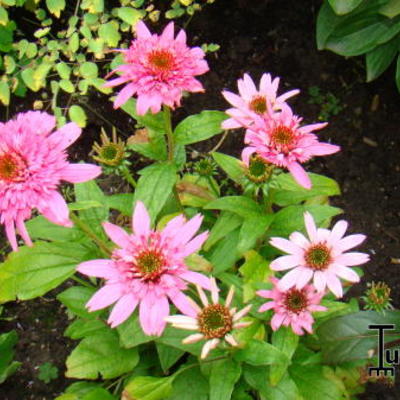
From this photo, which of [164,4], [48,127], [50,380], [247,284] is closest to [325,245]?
[247,284]

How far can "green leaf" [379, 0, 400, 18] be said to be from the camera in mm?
1837

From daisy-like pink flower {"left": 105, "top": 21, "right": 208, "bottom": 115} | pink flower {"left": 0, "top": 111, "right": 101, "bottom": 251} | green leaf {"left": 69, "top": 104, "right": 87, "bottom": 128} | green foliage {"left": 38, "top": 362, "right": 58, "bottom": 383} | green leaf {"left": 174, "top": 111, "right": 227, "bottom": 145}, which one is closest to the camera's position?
pink flower {"left": 0, "top": 111, "right": 101, "bottom": 251}

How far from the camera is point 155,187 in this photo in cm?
137

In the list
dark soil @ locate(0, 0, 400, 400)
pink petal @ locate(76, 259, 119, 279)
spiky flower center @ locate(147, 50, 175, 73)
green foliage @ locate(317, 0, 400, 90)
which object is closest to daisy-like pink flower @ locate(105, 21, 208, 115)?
spiky flower center @ locate(147, 50, 175, 73)

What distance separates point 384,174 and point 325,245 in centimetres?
104

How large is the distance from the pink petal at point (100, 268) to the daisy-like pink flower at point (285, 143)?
1.29 feet

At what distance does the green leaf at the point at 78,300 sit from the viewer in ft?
4.86

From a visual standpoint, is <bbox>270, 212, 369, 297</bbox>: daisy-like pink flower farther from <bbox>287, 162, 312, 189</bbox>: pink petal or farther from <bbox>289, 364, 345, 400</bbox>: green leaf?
<bbox>289, 364, 345, 400</bbox>: green leaf

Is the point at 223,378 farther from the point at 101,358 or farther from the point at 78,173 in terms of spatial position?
the point at 78,173


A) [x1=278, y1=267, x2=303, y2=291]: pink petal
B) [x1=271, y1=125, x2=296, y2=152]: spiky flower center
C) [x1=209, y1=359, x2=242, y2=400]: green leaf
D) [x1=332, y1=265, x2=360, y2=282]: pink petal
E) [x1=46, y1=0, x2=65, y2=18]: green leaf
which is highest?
[x1=46, y1=0, x2=65, y2=18]: green leaf

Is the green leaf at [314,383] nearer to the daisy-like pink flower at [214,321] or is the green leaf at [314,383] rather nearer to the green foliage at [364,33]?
the daisy-like pink flower at [214,321]

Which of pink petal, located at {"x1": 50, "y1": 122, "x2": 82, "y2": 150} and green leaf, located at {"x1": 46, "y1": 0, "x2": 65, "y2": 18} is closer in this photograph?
pink petal, located at {"x1": 50, "y1": 122, "x2": 82, "y2": 150}

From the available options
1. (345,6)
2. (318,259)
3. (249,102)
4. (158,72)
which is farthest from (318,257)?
(345,6)

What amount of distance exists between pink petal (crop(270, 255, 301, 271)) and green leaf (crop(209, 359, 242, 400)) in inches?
10.2
